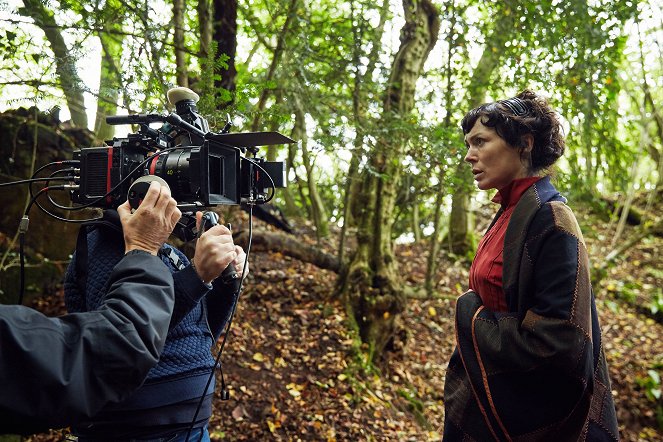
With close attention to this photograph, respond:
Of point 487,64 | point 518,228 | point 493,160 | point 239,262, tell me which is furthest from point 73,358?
point 487,64

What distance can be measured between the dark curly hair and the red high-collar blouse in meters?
0.17

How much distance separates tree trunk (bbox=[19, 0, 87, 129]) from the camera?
2799 millimetres

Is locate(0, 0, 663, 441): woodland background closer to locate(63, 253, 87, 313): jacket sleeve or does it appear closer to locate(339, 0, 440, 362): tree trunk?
locate(339, 0, 440, 362): tree trunk

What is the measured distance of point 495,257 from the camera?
7.20 feet

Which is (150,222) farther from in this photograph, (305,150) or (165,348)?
(305,150)

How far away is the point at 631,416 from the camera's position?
20.1 feet

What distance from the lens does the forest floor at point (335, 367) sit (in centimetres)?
429

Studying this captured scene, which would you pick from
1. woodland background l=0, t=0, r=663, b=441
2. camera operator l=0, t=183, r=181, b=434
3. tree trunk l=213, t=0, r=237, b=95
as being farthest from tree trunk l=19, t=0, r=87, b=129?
camera operator l=0, t=183, r=181, b=434

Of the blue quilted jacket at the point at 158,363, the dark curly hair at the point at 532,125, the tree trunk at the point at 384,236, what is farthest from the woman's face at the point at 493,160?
the tree trunk at the point at 384,236

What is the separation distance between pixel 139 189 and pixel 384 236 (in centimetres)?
A: 437

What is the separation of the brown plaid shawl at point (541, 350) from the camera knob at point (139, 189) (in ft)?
4.89

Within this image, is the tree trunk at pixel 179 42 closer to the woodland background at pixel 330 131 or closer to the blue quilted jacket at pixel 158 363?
A: the woodland background at pixel 330 131

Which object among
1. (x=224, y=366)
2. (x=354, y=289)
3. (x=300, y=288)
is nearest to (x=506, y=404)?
(x=224, y=366)

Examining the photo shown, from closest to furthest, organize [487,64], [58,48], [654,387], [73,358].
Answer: [73,358] → [58,48] → [654,387] → [487,64]
